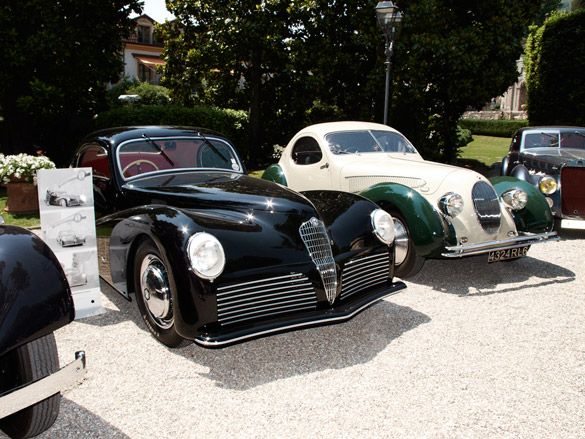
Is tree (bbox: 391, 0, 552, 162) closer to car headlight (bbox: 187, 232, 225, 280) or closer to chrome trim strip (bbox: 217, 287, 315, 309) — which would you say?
chrome trim strip (bbox: 217, 287, 315, 309)

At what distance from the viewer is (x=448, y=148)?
15352mm

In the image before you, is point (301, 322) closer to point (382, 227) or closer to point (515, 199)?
point (382, 227)

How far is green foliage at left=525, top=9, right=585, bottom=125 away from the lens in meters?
16.7

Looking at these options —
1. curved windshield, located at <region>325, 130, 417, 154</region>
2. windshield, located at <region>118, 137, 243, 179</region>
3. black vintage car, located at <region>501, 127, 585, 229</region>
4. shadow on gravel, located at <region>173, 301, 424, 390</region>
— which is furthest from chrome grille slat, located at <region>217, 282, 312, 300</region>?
black vintage car, located at <region>501, 127, 585, 229</region>

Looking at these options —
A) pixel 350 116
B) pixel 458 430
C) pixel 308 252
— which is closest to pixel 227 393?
pixel 308 252

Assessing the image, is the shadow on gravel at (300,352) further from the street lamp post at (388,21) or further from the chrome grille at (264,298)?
the street lamp post at (388,21)

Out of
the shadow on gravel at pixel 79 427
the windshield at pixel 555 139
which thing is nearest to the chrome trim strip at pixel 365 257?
the shadow on gravel at pixel 79 427

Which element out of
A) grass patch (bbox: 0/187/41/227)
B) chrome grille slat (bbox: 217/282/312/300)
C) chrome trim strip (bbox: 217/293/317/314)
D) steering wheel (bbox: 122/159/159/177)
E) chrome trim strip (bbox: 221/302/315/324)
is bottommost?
grass patch (bbox: 0/187/41/227)

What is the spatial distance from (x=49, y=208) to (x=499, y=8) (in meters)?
12.6

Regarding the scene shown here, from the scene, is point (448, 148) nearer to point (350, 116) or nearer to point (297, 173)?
point (350, 116)

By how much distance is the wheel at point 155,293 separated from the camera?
381 centimetres

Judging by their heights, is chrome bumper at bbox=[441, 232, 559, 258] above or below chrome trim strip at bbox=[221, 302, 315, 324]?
above

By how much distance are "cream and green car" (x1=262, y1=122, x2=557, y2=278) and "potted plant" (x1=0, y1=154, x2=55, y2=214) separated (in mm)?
4580

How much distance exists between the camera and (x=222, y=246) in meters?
3.68
